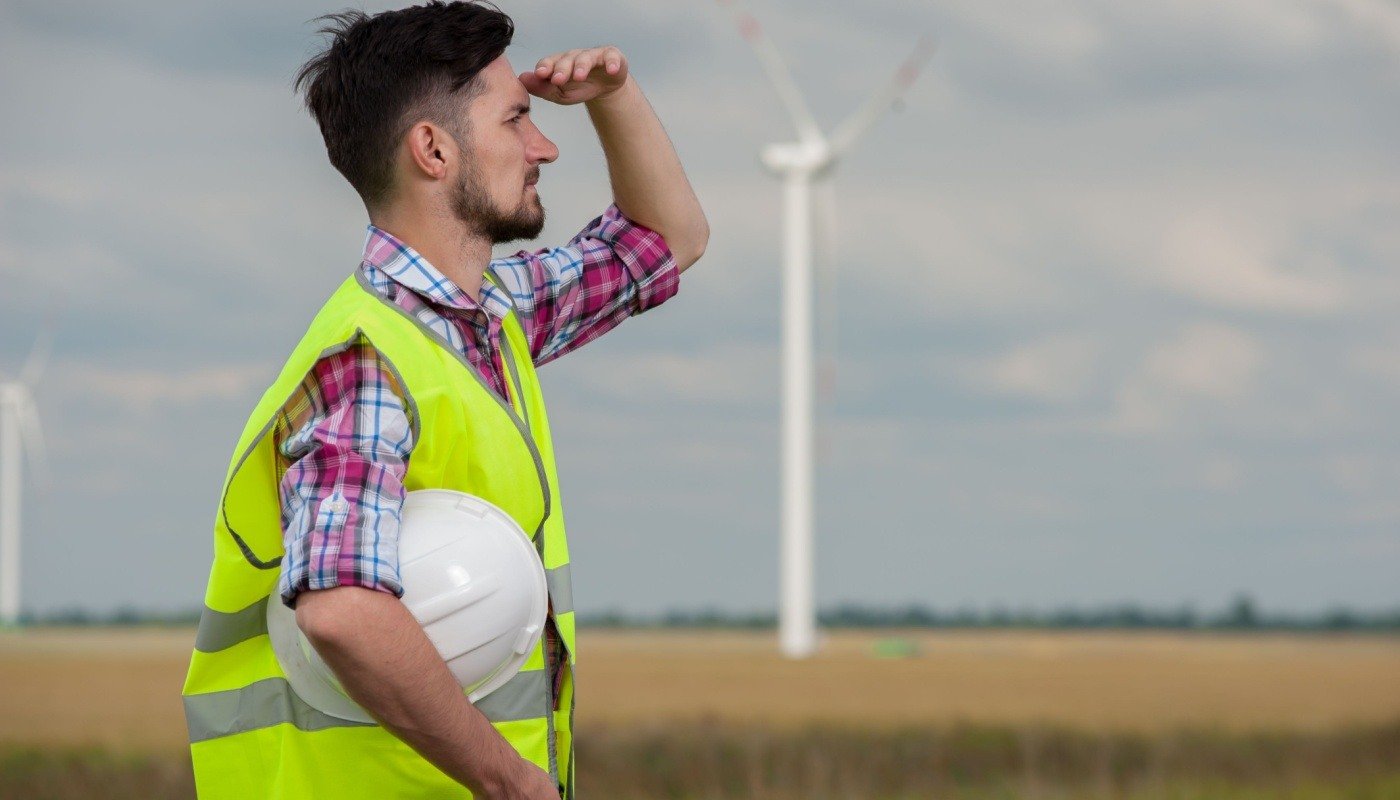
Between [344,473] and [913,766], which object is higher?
[344,473]

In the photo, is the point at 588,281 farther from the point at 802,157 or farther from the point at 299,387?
the point at 802,157

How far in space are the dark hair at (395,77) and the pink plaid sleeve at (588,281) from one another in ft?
2.24

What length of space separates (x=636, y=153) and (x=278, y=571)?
5.84ft

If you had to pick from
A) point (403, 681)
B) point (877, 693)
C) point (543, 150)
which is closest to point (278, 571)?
point (403, 681)

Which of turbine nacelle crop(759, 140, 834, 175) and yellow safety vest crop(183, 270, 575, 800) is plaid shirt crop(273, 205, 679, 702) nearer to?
yellow safety vest crop(183, 270, 575, 800)

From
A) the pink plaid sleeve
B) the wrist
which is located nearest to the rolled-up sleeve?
→ the pink plaid sleeve

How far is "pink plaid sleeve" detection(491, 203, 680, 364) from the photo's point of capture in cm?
481

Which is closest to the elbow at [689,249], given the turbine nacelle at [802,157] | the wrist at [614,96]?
the wrist at [614,96]

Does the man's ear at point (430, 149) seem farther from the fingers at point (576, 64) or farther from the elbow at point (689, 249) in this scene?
the elbow at point (689, 249)

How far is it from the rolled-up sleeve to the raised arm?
52.7 inches

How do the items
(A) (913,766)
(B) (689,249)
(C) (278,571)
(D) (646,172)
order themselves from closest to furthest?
(C) (278,571) → (D) (646,172) → (B) (689,249) → (A) (913,766)

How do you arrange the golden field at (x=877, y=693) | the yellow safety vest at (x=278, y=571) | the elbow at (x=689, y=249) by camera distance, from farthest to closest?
the golden field at (x=877, y=693) < the elbow at (x=689, y=249) < the yellow safety vest at (x=278, y=571)

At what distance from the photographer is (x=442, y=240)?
13.3 ft

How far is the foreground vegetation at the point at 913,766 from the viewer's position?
19.1 meters
